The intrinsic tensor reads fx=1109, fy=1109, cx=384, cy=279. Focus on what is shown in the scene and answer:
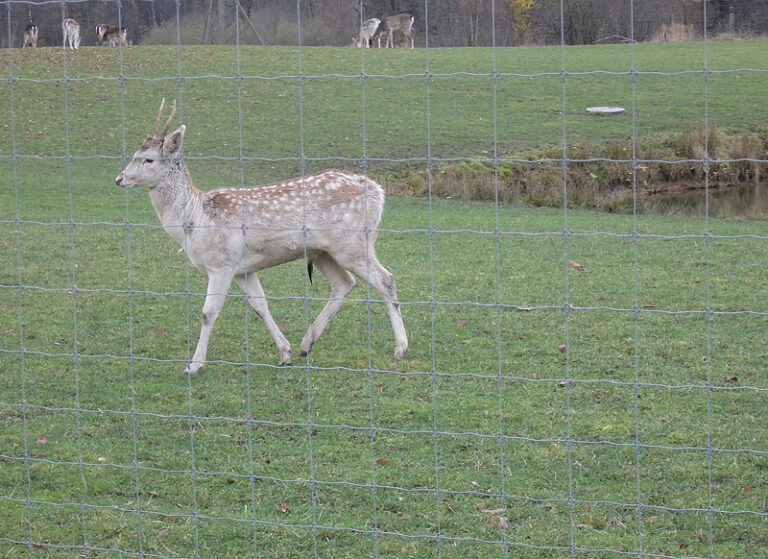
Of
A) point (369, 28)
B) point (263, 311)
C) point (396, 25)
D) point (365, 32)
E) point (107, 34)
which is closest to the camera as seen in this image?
point (263, 311)

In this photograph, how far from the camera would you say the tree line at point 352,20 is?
706 inches

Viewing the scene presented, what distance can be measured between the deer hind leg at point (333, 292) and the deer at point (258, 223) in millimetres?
33

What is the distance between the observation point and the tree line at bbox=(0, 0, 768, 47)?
58.9 ft

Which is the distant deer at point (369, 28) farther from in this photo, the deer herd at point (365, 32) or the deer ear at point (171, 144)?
the deer ear at point (171, 144)

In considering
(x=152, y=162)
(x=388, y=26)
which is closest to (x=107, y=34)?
(x=388, y=26)

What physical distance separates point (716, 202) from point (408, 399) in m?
10.7

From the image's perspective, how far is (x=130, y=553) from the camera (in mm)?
4539

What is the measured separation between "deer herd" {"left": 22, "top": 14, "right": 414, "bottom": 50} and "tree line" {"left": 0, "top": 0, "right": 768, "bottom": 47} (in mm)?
357

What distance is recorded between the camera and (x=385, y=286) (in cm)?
762

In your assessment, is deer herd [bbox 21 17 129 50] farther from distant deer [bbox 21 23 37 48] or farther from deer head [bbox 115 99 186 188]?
deer head [bbox 115 99 186 188]

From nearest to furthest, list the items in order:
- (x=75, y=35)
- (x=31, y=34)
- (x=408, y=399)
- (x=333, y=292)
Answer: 1. (x=408, y=399)
2. (x=333, y=292)
3. (x=31, y=34)
4. (x=75, y=35)

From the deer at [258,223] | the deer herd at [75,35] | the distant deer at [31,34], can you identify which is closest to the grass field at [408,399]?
the deer at [258,223]

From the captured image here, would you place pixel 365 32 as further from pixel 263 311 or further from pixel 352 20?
pixel 263 311

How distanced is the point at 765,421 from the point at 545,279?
13.8 feet
